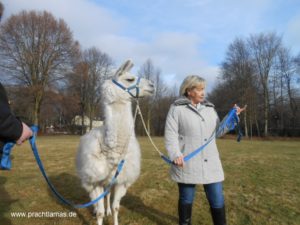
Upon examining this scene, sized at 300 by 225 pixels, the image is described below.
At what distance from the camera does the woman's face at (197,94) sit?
12.4 feet

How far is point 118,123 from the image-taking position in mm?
4234

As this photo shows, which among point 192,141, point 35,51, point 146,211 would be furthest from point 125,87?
point 35,51

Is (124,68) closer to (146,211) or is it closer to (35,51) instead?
(146,211)

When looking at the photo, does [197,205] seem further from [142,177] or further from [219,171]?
[142,177]

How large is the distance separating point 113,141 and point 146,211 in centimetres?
187

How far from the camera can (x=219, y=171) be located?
3.72m

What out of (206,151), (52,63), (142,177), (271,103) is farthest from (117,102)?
(271,103)

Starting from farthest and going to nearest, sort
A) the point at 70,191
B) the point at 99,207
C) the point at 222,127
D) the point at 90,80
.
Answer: the point at 90,80
the point at 70,191
the point at 99,207
the point at 222,127

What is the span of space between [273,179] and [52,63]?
3129 centimetres

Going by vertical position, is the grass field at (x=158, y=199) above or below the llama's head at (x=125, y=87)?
below

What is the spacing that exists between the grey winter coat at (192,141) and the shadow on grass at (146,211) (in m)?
1.46

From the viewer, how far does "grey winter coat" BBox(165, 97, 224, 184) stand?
11.9ft

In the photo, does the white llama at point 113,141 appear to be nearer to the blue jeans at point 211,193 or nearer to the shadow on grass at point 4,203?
the blue jeans at point 211,193

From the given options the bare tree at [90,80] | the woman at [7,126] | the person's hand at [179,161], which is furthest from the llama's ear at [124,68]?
the bare tree at [90,80]
